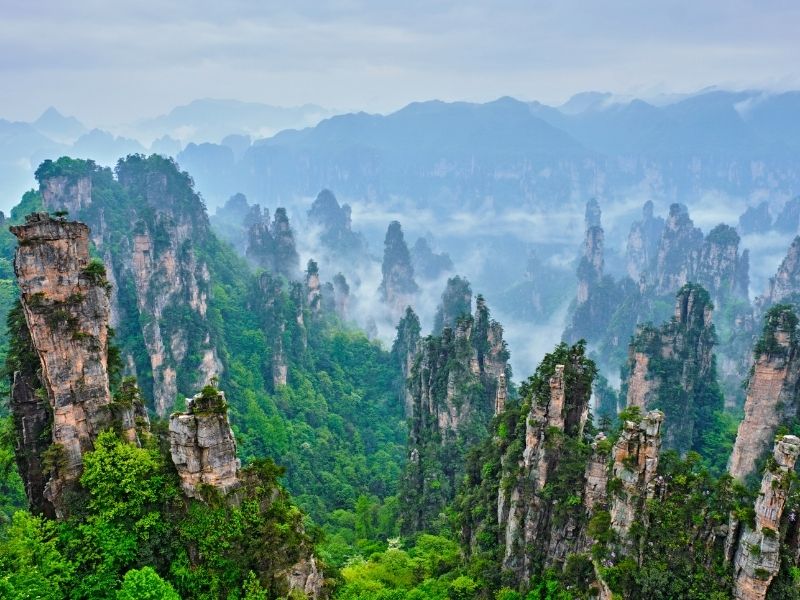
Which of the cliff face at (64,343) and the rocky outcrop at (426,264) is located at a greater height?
the cliff face at (64,343)

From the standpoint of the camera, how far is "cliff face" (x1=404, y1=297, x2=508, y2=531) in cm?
4169

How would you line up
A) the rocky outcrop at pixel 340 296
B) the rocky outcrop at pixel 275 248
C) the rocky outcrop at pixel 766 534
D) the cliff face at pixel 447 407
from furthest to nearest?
the rocky outcrop at pixel 340 296 < the rocky outcrop at pixel 275 248 < the cliff face at pixel 447 407 < the rocky outcrop at pixel 766 534

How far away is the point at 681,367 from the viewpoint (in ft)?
167

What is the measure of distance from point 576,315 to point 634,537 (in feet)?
342

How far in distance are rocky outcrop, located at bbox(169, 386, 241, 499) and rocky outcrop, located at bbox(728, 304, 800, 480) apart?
30.4m

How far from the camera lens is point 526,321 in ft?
482

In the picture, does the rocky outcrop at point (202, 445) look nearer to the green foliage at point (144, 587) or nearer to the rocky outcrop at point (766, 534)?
the green foliage at point (144, 587)

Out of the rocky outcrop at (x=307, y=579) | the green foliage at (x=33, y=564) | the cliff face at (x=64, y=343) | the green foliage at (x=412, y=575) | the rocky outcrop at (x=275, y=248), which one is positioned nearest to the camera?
the green foliage at (x=33, y=564)

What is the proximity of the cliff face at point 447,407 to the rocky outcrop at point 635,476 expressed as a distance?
66.5 ft

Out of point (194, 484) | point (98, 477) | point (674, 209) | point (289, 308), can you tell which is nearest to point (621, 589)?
point (194, 484)

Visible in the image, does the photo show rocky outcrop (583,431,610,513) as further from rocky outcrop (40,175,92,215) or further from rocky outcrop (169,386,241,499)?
rocky outcrop (40,175,92,215)

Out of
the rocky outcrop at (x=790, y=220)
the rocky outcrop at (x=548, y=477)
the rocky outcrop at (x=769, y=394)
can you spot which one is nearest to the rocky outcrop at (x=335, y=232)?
the rocky outcrop at (x=790, y=220)

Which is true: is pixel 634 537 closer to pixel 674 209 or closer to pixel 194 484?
pixel 194 484

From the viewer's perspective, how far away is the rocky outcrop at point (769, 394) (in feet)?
117
